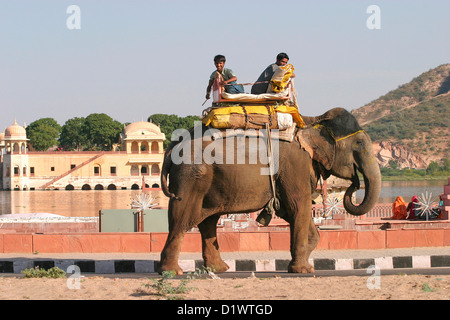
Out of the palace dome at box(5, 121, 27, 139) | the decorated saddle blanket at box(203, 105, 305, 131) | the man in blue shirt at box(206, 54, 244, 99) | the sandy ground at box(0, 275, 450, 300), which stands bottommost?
the sandy ground at box(0, 275, 450, 300)

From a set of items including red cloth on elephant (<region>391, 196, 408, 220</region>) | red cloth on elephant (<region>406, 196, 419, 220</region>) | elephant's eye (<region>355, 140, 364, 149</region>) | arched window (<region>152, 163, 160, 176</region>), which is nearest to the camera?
elephant's eye (<region>355, 140, 364, 149</region>)

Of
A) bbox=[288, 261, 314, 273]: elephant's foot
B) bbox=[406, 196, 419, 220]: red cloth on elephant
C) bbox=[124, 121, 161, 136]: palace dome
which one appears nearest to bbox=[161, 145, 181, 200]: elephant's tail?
bbox=[288, 261, 314, 273]: elephant's foot

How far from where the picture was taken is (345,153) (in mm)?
10086

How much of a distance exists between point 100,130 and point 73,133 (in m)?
4.73

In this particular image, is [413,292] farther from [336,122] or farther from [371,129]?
[371,129]

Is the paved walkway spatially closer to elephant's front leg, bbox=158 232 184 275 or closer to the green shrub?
elephant's front leg, bbox=158 232 184 275

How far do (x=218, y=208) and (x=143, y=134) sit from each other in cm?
8988

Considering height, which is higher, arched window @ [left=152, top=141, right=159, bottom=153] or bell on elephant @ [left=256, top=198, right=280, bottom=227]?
arched window @ [left=152, top=141, right=159, bottom=153]

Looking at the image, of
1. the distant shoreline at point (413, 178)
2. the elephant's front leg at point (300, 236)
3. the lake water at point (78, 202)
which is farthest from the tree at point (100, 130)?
the elephant's front leg at point (300, 236)

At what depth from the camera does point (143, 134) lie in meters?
98.7

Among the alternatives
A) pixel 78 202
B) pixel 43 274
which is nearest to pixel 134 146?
pixel 78 202

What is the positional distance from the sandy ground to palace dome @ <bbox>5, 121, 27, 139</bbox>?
92.0 m

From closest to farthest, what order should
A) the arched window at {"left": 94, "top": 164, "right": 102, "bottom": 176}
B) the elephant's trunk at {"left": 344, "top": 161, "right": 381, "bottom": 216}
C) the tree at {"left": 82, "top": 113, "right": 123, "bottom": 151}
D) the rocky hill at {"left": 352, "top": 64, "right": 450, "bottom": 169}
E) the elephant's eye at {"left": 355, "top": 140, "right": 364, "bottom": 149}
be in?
the elephant's trunk at {"left": 344, "top": 161, "right": 381, "bottom": 216}, the elephant's eye at {"left": 355, "top": 140, "right": 364, "bottom": 149}, the arched window at {"left": 94, "top": 164, "right": 102, "bottom": 176}, the tree at {"left": 82, "top": 113, "right": 123, "bottom": 151}, the rocky hill at {"left": 352, "top": 64, "right": 450, "bottom": 169}

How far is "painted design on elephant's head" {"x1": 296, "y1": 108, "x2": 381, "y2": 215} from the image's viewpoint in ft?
32.7
